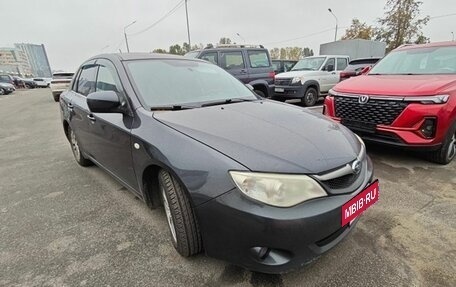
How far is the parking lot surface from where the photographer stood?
1954 mm

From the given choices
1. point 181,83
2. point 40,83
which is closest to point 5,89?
point 40,83

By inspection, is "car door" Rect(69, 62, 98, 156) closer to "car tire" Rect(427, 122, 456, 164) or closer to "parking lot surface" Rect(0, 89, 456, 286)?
"parking lot surface" Rect(0, 89, 456, 286)

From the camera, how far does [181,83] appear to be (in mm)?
2742

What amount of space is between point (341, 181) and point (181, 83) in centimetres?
173

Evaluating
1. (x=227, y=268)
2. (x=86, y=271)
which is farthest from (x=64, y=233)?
(x=227, y=268)

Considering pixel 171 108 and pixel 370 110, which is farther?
pixel 370 110

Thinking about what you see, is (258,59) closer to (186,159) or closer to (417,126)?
(417,126)

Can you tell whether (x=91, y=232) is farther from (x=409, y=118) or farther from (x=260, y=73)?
(x=260, y=73)

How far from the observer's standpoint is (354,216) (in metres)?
1.81

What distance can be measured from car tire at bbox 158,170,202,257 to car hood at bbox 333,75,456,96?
3.09 meters

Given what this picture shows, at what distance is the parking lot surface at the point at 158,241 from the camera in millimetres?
1954

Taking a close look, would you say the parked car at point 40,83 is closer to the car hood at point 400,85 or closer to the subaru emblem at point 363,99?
the car hood at point 400,85

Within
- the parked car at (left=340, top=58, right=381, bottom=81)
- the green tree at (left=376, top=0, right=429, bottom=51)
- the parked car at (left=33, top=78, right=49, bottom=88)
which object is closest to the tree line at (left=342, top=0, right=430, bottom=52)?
the green tree at (left=376, top=0, right=429, bottom=51)

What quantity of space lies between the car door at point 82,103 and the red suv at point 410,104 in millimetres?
3435
